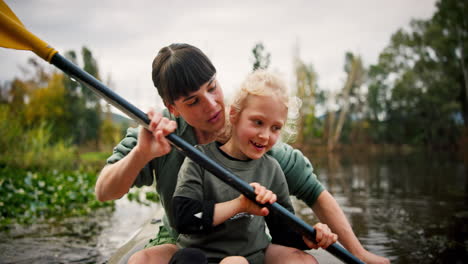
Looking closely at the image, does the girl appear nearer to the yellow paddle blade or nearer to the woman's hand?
the woman's hand

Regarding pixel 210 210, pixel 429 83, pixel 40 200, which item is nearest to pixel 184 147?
pixel 210 210

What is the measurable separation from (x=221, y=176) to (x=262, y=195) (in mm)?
133

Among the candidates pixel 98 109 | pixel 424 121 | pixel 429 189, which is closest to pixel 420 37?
pixel 424 121

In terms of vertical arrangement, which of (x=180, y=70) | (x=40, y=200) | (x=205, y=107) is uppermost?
(x=180, y=70)

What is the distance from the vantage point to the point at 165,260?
1205mm

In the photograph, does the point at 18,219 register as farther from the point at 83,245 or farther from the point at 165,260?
the point at 165,260

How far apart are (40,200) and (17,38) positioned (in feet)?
11.4

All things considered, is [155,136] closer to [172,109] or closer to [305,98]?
[172,109]

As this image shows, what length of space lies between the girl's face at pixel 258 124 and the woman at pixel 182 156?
0.16 meters

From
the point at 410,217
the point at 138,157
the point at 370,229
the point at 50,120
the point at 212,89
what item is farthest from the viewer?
the point at 50,120

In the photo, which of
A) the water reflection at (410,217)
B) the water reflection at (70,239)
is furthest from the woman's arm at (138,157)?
the water reflection at (410,217)

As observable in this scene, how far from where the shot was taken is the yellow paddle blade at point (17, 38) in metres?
1.17

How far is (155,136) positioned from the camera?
1.10m

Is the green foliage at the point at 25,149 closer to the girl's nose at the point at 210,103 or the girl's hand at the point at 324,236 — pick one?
the girl's nose at the point at 210,103
